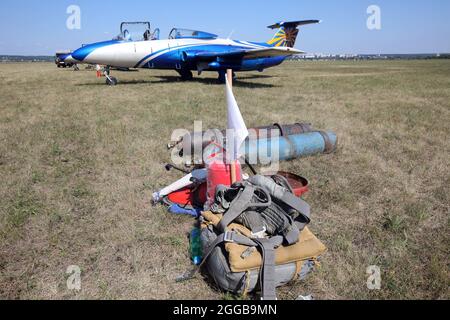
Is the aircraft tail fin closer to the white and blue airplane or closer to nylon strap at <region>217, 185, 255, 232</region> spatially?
the white and blue airplane

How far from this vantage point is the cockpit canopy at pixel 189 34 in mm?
18100

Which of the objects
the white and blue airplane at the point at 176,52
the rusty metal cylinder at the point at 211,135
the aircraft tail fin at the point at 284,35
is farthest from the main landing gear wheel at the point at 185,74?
the rusty metal cylinder at the point at 211,135

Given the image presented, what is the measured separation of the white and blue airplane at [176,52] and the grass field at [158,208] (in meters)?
7.71

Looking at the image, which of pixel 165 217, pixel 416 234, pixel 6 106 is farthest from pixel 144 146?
pixel 6 106

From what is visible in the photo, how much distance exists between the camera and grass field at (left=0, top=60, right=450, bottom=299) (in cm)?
315

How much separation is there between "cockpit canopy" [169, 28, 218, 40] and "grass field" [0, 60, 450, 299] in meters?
9.54

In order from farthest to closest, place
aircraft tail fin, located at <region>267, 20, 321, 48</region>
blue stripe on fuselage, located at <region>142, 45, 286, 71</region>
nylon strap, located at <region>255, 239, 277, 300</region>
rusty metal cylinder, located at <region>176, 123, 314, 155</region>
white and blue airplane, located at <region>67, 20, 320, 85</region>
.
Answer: aircraft tail fin, located at <region>267, 20, 321, 48</region> → blue stripe on fuselage, located at <region>142, 45, 286, 71</region> → white and blue airplane, located at <region>67, 20, 320, 85</region> → rusty metal cylinder, located at <region>176, 123, 314, 155</region> → nylon strap, located at <region>255, 239, 277, 300</region>

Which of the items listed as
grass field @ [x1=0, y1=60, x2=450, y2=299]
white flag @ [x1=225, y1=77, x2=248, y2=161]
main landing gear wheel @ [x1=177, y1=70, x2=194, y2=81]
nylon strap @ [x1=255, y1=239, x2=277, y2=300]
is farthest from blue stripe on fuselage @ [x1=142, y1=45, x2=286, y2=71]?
nylon strap @ [x1=255, y1=239, x2=277, y2=300]

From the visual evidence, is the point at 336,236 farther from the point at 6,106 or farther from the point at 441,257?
the point at 6,106

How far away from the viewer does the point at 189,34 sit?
18.5 metres

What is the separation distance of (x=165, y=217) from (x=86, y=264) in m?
1.17

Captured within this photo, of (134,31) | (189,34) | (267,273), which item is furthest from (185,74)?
(267,273)

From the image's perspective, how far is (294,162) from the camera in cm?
636

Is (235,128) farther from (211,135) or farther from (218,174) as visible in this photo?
(211,135)
